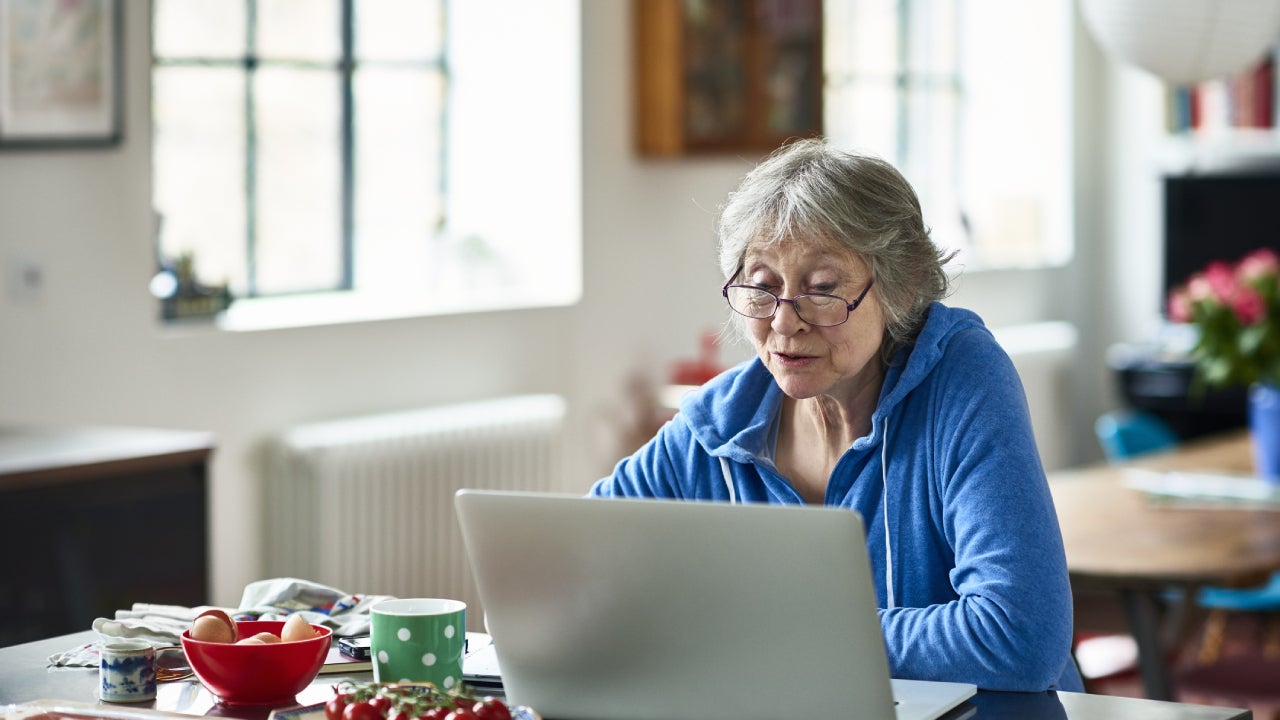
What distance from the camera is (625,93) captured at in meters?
4.70

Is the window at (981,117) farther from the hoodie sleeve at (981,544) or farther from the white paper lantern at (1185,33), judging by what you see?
the hoodie sleeve at (981,544)

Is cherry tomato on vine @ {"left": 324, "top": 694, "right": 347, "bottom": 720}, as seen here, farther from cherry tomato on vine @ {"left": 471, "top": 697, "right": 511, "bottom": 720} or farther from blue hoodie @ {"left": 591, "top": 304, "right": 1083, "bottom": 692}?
blue hoodie @ {"left": 591, "top": 304, "right": 1083, "bottom": 692}

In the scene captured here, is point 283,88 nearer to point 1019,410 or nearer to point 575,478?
point 575,478

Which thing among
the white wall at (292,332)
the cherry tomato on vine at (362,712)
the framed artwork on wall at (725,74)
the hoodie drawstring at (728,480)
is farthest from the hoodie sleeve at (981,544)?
the framed artwork on wall at (725,74)

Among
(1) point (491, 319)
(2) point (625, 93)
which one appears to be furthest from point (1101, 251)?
(1) point (491, 319)

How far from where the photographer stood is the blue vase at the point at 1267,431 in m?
Answer: 3.70

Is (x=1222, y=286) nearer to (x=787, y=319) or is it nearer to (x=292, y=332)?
(x=292, y=332)

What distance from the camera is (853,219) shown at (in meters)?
1.87

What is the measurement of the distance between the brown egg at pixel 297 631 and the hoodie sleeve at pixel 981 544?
564 millimetres

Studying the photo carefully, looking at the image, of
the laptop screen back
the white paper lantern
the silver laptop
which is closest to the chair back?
the white paper lantern

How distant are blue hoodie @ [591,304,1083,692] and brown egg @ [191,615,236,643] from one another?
0.63 metres

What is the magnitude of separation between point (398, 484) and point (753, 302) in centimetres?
218

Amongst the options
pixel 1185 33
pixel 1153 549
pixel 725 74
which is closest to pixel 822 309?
pixel 1153 549

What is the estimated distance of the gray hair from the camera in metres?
1.87
